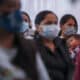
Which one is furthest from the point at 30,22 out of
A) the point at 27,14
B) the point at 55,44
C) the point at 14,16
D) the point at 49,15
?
the point at 14,16

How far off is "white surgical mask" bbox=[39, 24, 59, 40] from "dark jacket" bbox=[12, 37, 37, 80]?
122 centimetres

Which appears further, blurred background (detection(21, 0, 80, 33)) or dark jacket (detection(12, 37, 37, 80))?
blurred background (detection(21, 0, 80, 33))

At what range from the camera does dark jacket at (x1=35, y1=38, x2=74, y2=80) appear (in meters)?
2.23

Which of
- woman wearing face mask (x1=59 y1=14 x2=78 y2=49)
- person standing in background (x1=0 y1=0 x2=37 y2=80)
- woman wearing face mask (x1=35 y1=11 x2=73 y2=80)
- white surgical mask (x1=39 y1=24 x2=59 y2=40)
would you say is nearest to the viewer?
person standing in background (x1=0 y1=0 x2=37 y2=80)

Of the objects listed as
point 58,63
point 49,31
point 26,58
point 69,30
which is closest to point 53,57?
point 58,63

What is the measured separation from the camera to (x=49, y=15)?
2594 millimetres

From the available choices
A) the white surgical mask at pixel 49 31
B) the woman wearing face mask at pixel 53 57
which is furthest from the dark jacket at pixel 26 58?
the white surgical mask at pixel 49 31

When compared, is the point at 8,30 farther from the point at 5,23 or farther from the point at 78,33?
the point at 78,33

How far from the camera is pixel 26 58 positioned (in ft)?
3.99

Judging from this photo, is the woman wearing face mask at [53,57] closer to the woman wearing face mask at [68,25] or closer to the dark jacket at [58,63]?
the dark jacket at [58,63]

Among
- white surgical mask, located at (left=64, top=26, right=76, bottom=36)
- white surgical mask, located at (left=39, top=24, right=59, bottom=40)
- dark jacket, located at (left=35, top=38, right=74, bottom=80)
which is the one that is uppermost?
white surgical mask, located at (left=39, top=24, right=59, bottom=40)

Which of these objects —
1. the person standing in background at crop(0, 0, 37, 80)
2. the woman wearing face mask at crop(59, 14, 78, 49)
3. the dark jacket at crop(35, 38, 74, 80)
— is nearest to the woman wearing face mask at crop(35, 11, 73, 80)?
the dark jacket at crop(35, 38, 74, 80)

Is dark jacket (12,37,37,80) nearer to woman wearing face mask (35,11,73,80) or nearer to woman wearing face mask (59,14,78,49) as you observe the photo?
woman wearing face mask (35,11,73,80)

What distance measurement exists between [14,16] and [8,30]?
57 millimetres
